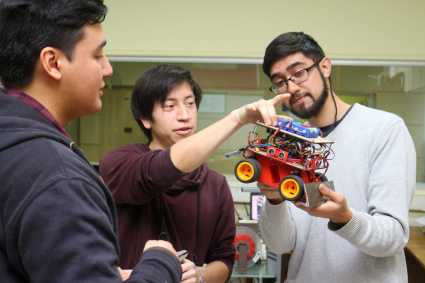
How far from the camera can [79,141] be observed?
12.0 ft

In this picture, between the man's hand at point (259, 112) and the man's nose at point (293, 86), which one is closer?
the man's hand at point (259, 112)

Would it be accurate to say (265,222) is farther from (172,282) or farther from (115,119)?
(115,119)

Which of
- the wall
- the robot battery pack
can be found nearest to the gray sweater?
the robot battery pack

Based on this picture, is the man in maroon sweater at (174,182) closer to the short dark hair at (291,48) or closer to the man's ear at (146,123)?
the man's ear at (146,123)

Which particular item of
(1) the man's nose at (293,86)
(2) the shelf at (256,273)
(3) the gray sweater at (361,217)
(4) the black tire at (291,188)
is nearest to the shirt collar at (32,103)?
(4) the black tire at (291,188)

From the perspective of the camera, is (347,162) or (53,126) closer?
(53,126)

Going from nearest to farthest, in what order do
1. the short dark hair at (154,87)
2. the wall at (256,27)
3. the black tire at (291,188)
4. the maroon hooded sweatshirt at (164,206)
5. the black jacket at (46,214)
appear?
the black jacket at (46,214) < the black tire at (291,188) < the maroon hooded sweatshirt at (164,206) < the short dark hair at (154,87) < the wall at (256,27)

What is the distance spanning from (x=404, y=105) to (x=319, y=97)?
2.33m

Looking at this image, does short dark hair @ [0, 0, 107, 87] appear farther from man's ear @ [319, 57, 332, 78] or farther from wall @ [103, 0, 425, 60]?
wall @ [103, 0, 425, 60]

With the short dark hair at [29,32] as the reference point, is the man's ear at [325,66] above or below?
below

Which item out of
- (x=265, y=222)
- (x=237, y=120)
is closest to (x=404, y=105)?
(x=265, y=222)

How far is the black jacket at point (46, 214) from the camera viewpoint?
562mm

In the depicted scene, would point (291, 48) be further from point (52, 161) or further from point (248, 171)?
point (52, 161)

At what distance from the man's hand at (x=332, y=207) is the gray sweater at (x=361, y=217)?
5 centimetres
